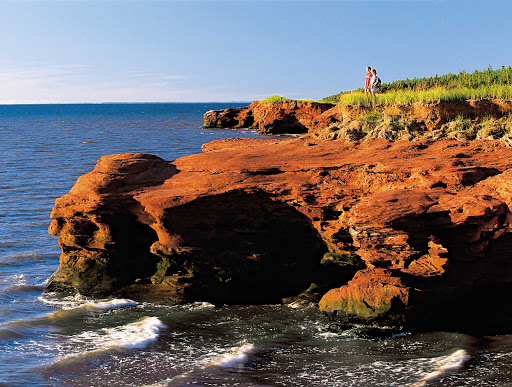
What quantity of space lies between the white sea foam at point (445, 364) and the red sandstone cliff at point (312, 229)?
1.11 m

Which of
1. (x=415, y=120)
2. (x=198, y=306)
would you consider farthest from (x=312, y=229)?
(x=415, y=120)

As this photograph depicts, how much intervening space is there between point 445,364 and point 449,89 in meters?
21.1

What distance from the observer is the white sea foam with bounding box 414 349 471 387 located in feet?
28.7

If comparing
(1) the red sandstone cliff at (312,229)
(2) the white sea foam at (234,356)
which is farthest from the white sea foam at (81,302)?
(2) the white sea foam at (234,356)

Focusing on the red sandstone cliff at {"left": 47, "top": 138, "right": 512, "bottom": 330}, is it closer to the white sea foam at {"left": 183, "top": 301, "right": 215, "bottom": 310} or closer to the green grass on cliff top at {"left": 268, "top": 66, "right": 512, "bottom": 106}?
the white sea foam at {"left": 183, "top": 301, "right": 215, "bottom": 310}

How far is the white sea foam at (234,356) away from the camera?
376 inches

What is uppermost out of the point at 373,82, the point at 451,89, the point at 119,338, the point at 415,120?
the point at 373,82

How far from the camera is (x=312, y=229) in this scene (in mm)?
12148

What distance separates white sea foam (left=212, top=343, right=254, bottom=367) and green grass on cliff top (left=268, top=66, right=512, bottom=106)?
1932 centimetres

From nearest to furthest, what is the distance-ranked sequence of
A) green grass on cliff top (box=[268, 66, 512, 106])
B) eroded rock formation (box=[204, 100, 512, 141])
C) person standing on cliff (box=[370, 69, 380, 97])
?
eroded rock formation (box=[204, 100, 512, 141]) < green grass on cliff top (box=[268, 66, 512, 106]) < person standing on cliff (box=[370, 69, 380, 97])

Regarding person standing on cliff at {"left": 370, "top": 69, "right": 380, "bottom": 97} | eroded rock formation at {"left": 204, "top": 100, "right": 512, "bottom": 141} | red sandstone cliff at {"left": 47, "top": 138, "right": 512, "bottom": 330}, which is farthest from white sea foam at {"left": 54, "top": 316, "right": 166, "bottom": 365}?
person standing on cliff at {"left": 370, "top": 69, "right": 380, "bottom": 97}

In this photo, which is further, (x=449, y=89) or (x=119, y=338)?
(x=449, y=89)

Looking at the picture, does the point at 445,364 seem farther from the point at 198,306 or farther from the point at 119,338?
the point at 119,338

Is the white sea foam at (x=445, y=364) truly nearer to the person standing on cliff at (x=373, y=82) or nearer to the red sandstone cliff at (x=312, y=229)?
the red sandstone cliff at (x=312, y=229)
